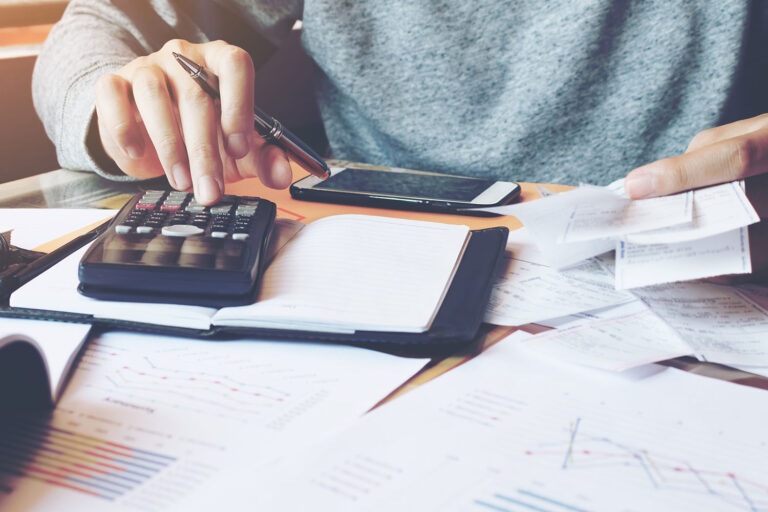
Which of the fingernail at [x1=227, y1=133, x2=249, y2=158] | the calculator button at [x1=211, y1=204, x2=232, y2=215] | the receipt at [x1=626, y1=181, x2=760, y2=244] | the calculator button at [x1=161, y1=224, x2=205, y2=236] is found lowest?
the calculator button at [x1=161, y1=224, x2=205, y2=236]

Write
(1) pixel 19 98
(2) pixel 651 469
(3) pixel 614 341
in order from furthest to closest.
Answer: (1) pixel 19 98, (3) pixel 614 341, (2) pixel 651 469

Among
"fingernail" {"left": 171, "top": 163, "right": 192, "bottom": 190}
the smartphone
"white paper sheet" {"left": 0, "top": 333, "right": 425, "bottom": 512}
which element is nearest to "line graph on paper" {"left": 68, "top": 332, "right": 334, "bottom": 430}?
"white paper sheet" {"left": 0, "top": 333, "right": 425, "bottom": 512}

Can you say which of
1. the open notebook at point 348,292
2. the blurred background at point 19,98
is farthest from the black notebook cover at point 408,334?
the blurred background at point 19,98

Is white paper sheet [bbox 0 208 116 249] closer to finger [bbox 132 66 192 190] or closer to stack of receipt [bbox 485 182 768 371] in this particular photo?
Result: finger [bbox 132 66 192 190]

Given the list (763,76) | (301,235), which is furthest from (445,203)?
(763,76)

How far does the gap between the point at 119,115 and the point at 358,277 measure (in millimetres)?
303

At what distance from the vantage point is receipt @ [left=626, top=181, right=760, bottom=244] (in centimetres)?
39

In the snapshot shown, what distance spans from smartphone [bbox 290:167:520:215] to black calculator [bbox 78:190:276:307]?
0.62 ft

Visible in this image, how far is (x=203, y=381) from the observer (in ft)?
1.14

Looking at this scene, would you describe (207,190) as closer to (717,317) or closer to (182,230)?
(182,230)

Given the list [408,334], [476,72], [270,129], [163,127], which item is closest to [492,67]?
[476,72]

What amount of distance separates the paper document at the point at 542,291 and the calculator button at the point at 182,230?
0.23 m

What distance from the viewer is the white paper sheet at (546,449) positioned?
0.26 m

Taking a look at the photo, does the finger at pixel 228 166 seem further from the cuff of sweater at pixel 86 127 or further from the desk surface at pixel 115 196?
the cuff of sweater at pixel 86 127
